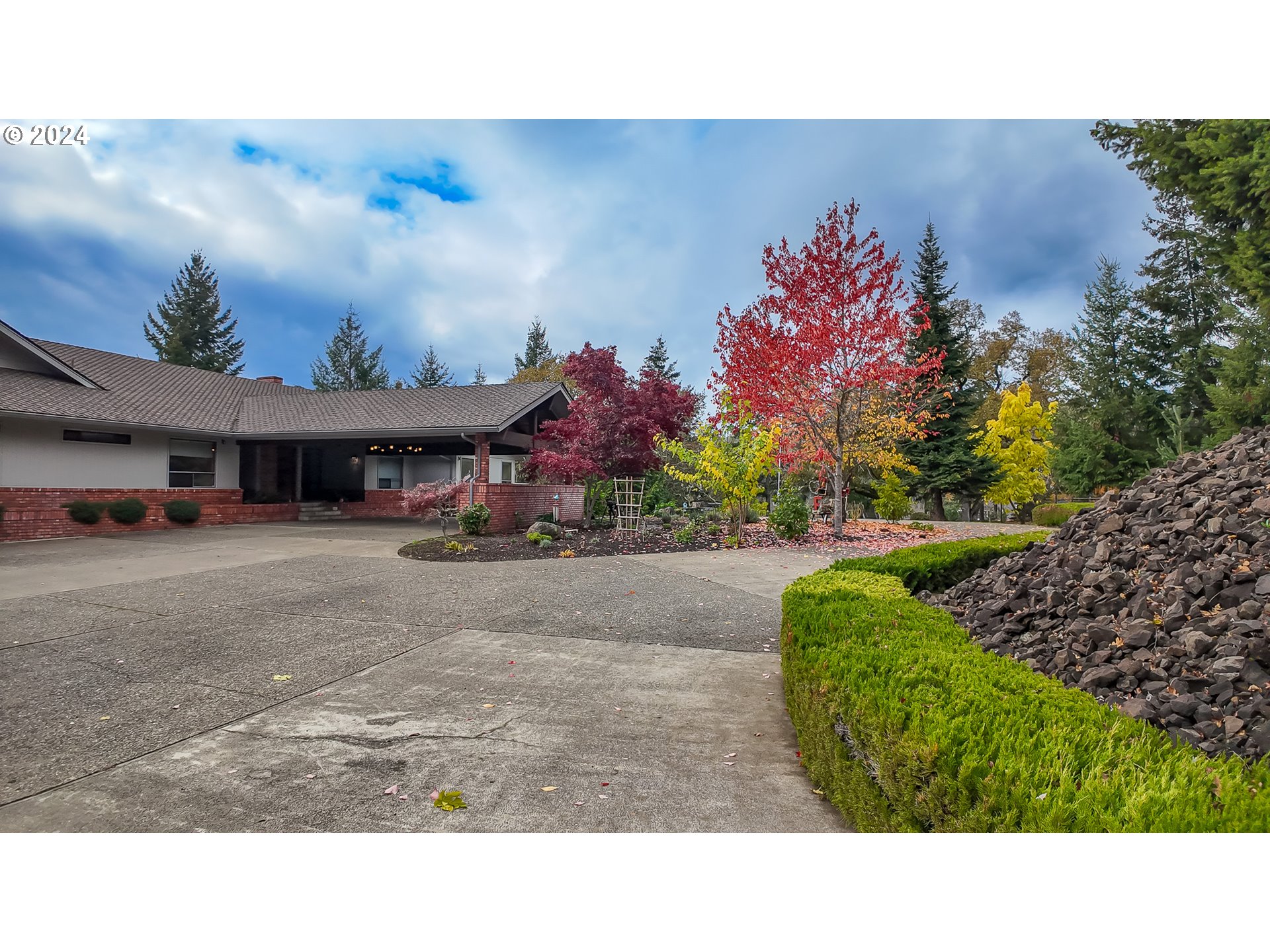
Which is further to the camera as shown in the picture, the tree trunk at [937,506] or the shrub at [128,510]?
the tree trunk at [937,506]

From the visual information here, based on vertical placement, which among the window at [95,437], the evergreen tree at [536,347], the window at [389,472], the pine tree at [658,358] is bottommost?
the window at [389,472]

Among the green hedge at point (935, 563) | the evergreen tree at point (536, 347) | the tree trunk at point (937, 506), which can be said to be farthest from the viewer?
the evergreen tree at point (536, 347)

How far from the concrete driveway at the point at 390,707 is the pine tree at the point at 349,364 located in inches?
1389

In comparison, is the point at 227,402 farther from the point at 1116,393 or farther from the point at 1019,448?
the point at 1019,448

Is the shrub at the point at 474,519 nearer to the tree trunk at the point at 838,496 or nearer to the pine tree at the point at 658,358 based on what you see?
the tree trunk at the point at 838,496

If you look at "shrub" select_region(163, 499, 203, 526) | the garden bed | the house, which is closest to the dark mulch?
the garden bed

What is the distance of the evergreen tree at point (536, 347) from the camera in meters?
39.6

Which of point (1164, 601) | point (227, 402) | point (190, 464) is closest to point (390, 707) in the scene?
point (1164, 601)

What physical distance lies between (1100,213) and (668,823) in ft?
20.4

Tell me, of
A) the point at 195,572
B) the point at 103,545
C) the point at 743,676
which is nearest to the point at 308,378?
the point at 103,545

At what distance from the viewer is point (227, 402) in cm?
1688

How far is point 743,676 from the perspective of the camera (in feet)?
13.1

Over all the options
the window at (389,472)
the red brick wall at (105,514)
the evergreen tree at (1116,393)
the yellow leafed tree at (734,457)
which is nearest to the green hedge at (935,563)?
the yellow leafed tree at (734,457)
